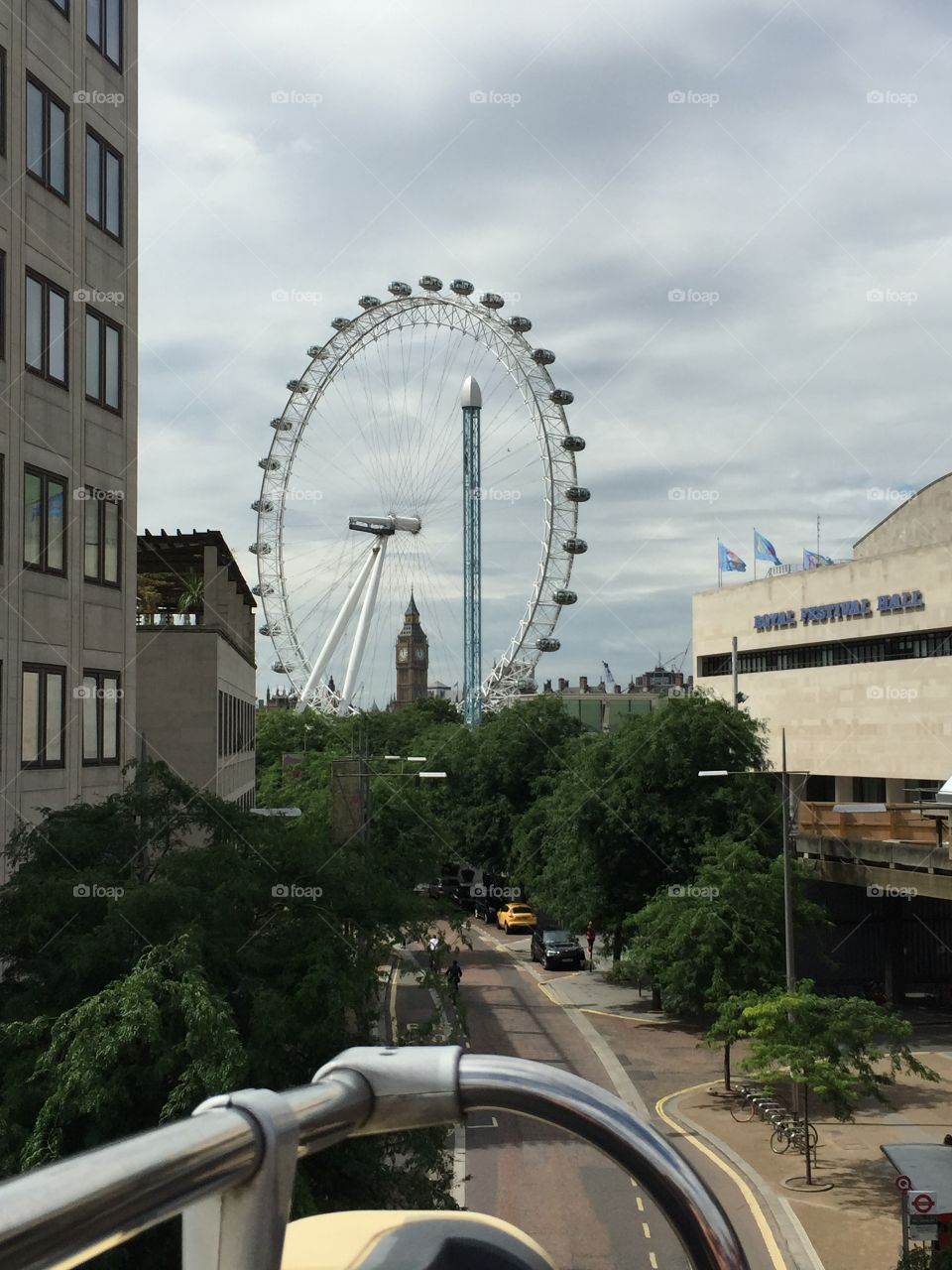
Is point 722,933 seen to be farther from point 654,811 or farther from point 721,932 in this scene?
point 654,811

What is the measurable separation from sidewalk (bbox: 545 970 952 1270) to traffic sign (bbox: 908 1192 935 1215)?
390 cm

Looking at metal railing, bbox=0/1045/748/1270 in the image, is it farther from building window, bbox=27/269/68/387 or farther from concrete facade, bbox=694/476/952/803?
concrete facade, bbox=694/476/952/803

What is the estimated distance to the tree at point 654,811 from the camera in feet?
152

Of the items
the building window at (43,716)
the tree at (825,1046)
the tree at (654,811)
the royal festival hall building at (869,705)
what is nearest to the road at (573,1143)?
the tree at (825,1046)

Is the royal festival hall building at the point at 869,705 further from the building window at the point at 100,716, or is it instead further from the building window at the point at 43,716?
the building window at the point at 43,716

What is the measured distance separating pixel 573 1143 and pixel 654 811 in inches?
1126

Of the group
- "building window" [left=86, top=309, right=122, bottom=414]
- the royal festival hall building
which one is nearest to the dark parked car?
the royal festival hall building

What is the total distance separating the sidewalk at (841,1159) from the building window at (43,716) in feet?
50.7

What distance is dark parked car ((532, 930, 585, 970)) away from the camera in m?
56.0

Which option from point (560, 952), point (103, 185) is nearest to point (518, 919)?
point (560, 952)

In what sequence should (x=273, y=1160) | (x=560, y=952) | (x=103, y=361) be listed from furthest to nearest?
(x=560, y=952) → (x=103, y=361) → (x=273, y=1160)

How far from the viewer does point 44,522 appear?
2369 centimetres

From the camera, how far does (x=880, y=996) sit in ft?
157

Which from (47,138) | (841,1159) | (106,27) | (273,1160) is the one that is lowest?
(841,1159)
